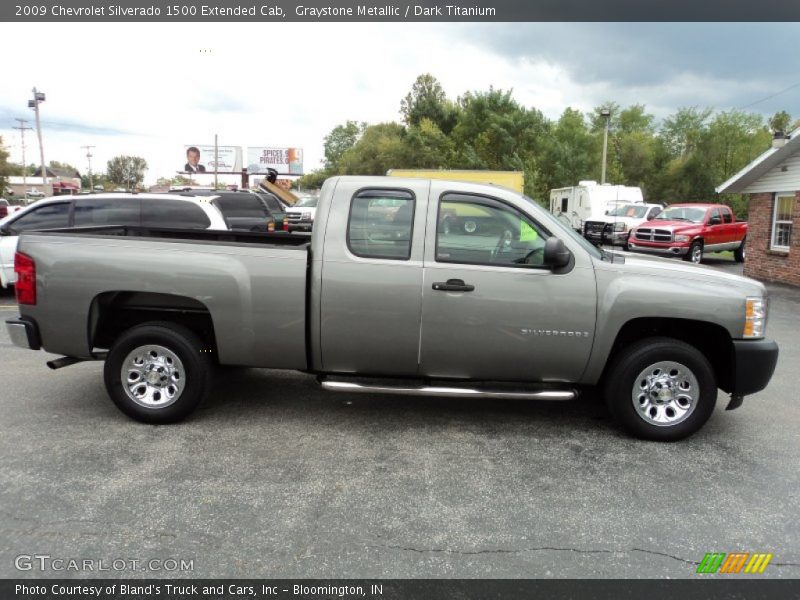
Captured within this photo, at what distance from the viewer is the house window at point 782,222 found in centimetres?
1530

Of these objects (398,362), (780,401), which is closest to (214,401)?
(398,362)

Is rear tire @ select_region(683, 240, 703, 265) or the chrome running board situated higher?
rear tire @ select_region(683, 240, 703, 265)

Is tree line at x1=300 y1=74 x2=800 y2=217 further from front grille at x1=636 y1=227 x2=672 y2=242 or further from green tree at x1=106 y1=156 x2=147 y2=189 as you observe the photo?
green tree at x1=106 y1=156 x2=147 y2=189

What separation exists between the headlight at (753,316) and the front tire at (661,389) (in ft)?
1.24

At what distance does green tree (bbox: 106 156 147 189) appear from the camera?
121 metres

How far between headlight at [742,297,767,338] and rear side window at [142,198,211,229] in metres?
7.55

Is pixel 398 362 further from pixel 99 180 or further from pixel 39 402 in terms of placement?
pixel 99 180

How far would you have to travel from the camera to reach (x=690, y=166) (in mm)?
44656

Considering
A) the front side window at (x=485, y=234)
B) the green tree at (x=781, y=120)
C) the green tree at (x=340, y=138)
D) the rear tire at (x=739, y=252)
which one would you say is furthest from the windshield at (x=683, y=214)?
the green tree at (x=340, y=138)

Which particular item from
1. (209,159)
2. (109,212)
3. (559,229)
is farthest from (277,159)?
(559,229)

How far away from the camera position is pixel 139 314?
500 centimetres

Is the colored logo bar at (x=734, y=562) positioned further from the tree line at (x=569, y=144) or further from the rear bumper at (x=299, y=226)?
the tree line at (x=569, y=144)

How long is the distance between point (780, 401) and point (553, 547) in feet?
12.6
